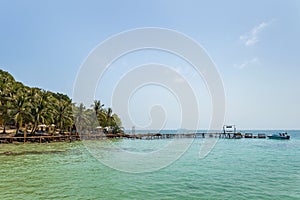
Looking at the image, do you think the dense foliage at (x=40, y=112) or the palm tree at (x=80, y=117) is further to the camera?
the palm tree at (x=80, y=117)

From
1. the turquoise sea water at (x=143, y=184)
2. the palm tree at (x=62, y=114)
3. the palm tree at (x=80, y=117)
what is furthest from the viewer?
the palm tree at (x=80, y=117)

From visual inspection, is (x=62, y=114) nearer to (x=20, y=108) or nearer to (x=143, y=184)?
(x=20, y=108)

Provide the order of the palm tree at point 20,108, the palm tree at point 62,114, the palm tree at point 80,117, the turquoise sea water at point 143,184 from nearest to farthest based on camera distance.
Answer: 1. the turquoise sea water at point 143,184
2. the palm tree at point 20,108
3. the palm tree at point 62,114
4. the palm tree at point 80,117

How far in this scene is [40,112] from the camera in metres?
41.5

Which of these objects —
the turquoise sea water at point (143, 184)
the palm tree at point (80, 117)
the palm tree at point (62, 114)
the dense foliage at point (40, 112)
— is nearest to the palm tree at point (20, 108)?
the dense foliage at point (40, 112)

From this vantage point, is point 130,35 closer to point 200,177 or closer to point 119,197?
point 119,197

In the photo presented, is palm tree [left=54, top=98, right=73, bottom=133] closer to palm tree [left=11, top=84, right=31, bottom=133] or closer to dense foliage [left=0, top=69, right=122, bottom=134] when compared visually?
dense foliage [left=0, top=69, right=122, bottom=134]

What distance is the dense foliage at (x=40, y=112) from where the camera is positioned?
37.7 metres

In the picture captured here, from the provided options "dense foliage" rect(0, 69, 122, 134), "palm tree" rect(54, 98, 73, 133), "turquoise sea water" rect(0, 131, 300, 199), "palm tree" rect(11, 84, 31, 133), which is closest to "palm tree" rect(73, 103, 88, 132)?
"dense foliage" rect(0, 69, 122, 134)

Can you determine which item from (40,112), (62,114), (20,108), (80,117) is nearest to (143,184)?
(20,108)

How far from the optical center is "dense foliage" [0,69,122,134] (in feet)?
124

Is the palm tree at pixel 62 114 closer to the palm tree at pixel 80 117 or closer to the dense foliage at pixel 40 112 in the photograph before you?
the dense foliage at pixel 40 112

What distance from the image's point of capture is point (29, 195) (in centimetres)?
1109

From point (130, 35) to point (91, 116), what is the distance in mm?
47647
